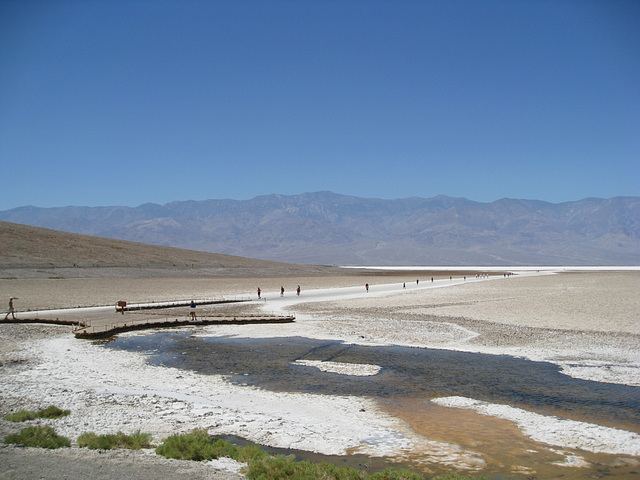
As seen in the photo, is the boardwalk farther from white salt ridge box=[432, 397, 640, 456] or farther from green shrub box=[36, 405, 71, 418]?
white salt ridge box=[432, 397, 640, 456]

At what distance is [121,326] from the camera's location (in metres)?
26.1

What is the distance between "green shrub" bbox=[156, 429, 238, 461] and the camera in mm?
9328

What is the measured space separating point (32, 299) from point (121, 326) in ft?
63.3

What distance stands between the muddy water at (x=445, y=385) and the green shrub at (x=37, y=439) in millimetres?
5973

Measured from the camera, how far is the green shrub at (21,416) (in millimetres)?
11133

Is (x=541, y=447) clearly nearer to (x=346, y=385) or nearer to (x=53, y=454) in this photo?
(x=346, y=385)

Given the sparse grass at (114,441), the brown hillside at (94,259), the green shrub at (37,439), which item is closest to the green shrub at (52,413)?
the green shrub at (37,439)

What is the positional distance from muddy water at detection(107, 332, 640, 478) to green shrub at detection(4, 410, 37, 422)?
5653 mm

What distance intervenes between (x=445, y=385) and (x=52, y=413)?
1030 centimetres

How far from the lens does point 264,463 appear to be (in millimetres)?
8680

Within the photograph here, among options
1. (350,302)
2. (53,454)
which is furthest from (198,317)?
(53,454)

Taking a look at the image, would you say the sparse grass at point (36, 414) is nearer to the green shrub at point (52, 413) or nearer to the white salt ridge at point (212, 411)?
the green shrub at point (52, 413)

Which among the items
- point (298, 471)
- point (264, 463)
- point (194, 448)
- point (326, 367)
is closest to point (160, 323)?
point (326, 367)

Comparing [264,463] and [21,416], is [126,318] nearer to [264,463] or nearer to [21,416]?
[21,416]
